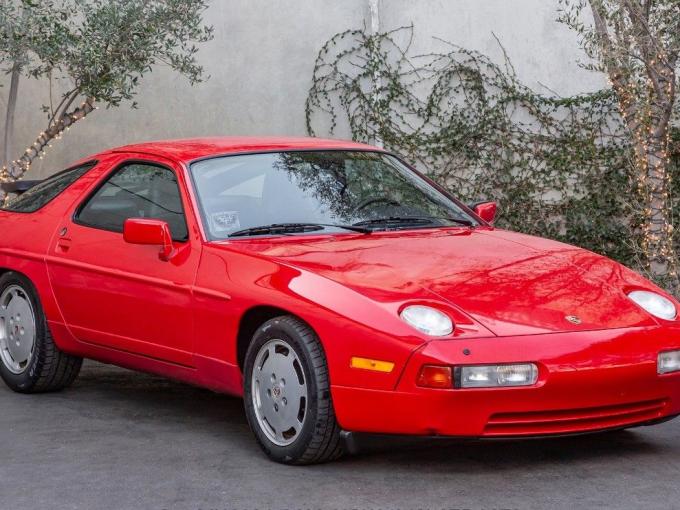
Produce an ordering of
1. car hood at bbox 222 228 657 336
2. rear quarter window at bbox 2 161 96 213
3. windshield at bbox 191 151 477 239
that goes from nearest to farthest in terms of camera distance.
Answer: car hood at bbox 222 228 657 336, windshield at bbox 191 151 477 239, rear quarter window at bbox 2 161 96 213

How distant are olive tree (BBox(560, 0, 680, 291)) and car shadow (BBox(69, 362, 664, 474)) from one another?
4333 millimetres

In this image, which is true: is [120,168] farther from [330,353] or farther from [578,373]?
[578,373]

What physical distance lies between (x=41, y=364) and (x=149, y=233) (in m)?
1.44

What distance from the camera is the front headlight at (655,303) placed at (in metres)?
5.66

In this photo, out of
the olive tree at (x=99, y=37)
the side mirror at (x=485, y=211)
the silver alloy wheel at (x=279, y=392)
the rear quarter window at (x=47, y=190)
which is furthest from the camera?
the olive tree at (x=99, y=37)

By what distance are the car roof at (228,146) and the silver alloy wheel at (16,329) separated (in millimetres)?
1028

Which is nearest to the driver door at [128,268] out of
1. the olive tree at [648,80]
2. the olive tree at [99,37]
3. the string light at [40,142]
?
the olive tree at [99,37]

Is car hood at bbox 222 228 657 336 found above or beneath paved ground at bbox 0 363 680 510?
above

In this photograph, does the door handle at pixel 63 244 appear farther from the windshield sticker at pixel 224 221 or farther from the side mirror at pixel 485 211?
the side mirror at pixel 485 211

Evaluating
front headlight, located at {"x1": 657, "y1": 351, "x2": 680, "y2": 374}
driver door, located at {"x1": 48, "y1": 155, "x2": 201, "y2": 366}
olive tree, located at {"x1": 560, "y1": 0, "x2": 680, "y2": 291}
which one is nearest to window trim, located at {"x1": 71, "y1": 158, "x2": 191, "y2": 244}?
driver door, located at {"x1": 48, "y1": 155, "x2": 201, "y2": 366}

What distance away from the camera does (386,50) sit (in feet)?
43.1

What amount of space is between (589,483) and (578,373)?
0.43 meters

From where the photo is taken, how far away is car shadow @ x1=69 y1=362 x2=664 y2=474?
5.50m

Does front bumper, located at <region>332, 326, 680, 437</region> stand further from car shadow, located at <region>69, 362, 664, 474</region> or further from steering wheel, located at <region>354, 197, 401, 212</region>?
steering wheel, located at <region>354, 197, 401, 212</region>
